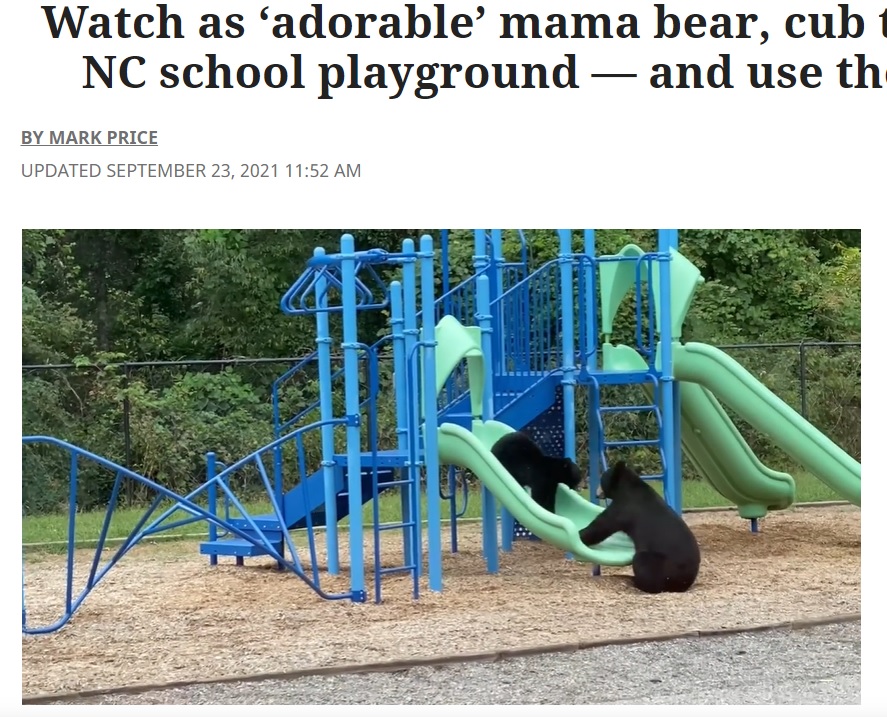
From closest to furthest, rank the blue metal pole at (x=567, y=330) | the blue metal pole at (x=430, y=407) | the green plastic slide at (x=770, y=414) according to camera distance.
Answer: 1. the blue metal pole at (x=430, y=407)
2. the blue metal pole at (x=567, y=330)
3. the green plastic slide at (x=770, y=414)

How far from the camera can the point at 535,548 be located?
10656 millimetres

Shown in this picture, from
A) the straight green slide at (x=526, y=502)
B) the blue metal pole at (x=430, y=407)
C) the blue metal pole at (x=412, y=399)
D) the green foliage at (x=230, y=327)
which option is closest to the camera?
the blue metal pole at (x=430, y=407)

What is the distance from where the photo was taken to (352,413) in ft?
26.7

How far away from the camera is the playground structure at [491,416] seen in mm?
8273

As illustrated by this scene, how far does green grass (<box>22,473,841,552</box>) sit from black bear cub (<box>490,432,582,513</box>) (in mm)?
2209

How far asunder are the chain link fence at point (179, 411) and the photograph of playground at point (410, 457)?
31mm

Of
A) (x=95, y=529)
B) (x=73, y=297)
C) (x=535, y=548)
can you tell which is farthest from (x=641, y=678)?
(x=73, y=297)

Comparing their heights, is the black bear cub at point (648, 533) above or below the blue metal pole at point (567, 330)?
below

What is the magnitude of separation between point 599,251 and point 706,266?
6.48 feet

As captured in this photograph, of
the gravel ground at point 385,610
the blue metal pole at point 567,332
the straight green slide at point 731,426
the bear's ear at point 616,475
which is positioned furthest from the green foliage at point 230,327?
the bear's ear at point 616,475

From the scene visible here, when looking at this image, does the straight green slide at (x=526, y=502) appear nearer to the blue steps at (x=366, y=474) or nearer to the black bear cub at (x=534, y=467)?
the black bear cub at (x=534, y=467)
